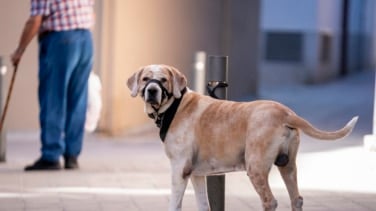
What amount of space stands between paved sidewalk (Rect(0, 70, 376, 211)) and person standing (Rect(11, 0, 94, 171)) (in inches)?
10.5

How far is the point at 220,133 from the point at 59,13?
3.51m

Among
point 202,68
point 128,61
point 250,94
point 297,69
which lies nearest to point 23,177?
point 202,68

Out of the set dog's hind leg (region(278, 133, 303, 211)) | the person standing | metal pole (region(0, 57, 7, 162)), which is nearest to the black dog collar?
dog's hind leg (region(278, 133, 303, 211))

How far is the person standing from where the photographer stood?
952 cm

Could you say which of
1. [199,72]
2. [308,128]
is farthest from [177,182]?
[199,72]

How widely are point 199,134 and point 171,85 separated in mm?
374

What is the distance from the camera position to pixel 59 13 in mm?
9539

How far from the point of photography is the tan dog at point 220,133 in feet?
20.7

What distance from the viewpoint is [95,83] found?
34.8 feet

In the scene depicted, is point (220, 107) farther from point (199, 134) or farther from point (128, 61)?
point (128, 61)

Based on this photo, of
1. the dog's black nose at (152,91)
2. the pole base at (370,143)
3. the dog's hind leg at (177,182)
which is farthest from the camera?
the pole base at (370,143)

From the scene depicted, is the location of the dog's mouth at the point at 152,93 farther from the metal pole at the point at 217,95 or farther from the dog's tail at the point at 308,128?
the dog's tail at the point at 308,128

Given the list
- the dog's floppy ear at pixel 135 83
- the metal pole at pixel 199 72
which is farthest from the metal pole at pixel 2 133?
the dog's floppy ear at pixel 135 83

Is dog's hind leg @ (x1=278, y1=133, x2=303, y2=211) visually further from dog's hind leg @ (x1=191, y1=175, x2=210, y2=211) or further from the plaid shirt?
the plaid shirt
